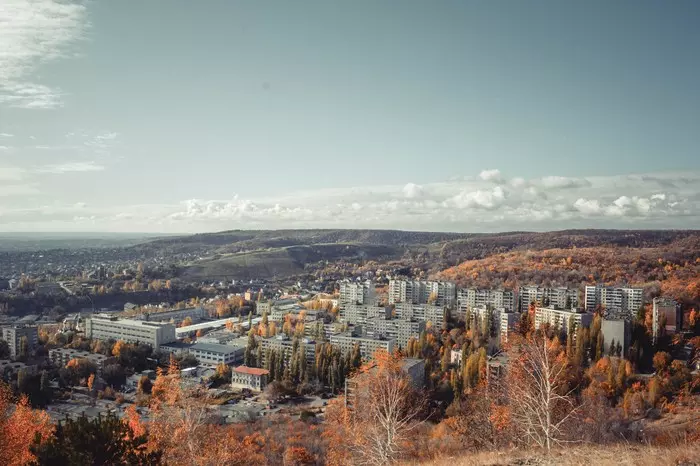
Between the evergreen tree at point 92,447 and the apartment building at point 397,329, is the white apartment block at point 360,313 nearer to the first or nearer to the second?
the apartment building at point 397,329

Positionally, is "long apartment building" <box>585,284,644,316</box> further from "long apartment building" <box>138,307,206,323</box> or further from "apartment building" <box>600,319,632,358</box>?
"long apartment building" <box>138,307,206,323</box>

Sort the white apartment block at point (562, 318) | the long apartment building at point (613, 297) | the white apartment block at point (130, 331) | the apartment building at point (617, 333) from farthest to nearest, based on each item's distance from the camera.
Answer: the long apartment building at point (613, 297), the white apartment block at point (130, 331), the white apartment block at point (562, 318), the apartment building at point (617, 333)

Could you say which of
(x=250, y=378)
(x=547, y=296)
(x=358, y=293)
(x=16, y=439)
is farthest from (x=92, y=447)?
(x=358, y=293)

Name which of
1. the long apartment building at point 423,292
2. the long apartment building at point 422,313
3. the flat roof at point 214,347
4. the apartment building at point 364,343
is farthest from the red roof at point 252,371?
the long apartment building at point 423,292

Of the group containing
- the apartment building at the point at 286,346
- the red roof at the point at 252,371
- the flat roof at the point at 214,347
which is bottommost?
the flat roof at the point at 214,347

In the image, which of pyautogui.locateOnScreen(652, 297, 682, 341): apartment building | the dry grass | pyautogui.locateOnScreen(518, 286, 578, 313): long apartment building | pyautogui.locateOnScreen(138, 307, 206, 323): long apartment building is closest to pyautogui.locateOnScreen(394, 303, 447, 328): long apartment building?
pyautogui.locateOnScreen(518, 286, 578, 313): long apartment building

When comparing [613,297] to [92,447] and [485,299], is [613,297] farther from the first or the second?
[92,447]

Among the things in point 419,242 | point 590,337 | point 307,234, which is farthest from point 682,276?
point 307,234
